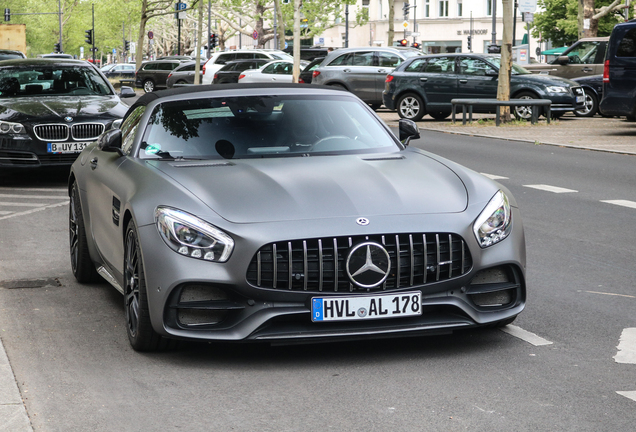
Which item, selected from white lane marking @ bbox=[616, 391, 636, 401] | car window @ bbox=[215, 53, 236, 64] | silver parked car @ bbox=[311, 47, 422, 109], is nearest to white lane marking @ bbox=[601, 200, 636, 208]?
white lane marking @ bbox=[616, 391, 636, 401]

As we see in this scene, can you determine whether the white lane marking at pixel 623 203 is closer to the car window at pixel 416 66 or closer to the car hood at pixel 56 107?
the car hood at pixel 56 107

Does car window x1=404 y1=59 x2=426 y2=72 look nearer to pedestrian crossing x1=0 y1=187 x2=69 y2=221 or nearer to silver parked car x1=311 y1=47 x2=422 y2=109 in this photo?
silver parked car x1=311 y1=47 x2=422 y2=109

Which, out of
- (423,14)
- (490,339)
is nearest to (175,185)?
(490,339)

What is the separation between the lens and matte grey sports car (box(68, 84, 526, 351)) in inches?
185

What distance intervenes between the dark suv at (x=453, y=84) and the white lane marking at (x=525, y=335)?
1936 cm

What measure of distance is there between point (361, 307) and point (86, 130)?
8.45m

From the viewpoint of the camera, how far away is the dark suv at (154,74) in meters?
53.2

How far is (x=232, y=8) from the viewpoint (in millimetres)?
78500

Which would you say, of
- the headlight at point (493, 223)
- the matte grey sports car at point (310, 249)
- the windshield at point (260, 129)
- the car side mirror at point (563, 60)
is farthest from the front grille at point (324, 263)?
the car side mirror at point (563, 60)

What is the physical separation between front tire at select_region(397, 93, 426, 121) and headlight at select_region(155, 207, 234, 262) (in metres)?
21.1

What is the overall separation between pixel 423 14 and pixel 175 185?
9000 centimetres

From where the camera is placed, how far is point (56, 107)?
12.7 meters

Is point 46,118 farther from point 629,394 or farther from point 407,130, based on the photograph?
point 629,394

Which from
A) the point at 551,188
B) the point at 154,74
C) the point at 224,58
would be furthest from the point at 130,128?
the point at 154,74
